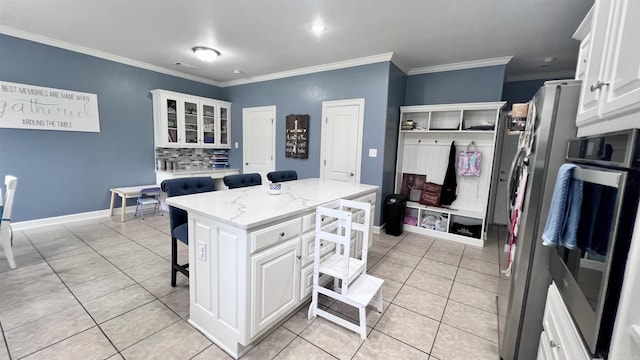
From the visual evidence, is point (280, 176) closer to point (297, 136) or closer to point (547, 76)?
point (297, 136)

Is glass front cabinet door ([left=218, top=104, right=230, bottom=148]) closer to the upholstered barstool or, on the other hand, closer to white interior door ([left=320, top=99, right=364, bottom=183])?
white interior door ([left=320, top=99, right=364, bottom=183])

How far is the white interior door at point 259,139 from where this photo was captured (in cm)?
520

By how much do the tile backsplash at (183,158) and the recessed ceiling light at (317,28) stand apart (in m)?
3.67

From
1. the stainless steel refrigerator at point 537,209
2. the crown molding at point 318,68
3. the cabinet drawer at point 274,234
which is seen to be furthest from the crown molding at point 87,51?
the stainless steel refrigerator at point 537,209

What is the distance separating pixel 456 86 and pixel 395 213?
6.98ft

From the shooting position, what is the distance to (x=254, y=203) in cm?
198

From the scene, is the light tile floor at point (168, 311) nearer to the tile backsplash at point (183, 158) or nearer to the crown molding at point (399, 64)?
the tile backsplash at point (183, 158)

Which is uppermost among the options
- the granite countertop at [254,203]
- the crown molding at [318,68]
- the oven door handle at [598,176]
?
the crown molding at [318,68]

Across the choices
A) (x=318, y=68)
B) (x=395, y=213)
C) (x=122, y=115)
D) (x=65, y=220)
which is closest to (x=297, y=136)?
(x=318, y=68)

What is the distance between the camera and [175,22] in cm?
300

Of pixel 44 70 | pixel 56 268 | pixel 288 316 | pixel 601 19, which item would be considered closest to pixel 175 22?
pixel 44 70

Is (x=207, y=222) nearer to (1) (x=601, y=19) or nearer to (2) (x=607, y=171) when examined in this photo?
(2) (x=607, y=171)

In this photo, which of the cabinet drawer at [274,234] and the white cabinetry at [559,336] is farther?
the cabinet drawer at [274,234]

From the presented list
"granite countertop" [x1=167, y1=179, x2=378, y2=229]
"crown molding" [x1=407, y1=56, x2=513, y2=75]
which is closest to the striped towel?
"granite countertop" [x1=167, y1=179, x2=378, y2=229]
